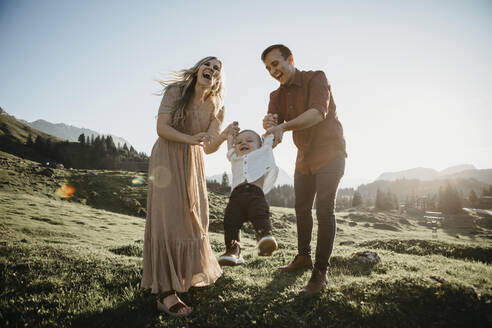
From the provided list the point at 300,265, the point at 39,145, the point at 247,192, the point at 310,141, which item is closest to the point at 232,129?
the point at 247,192

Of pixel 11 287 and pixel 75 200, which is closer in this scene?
pixel 11 287

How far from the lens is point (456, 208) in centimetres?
10019

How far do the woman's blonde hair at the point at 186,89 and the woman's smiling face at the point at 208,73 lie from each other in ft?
0.30

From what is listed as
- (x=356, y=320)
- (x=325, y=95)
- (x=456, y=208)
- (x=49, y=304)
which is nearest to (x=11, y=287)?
(x=49, y=304)

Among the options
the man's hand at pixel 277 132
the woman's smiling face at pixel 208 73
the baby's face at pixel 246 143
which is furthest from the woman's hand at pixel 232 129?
the woman's smiling face at pixel 208 73

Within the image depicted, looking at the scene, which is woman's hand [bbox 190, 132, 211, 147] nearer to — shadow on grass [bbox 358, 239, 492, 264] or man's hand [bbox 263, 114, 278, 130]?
man's hand [bbox 263, 114, 278, 130]

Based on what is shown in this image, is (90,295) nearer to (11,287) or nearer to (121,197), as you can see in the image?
(11,287)

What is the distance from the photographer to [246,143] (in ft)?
16.6

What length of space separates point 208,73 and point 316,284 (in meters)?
4.11

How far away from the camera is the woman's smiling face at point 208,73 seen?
438 centimetres

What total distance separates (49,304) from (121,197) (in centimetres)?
4682

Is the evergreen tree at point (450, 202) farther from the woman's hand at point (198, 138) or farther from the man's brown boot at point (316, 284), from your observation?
the woman's hand at point (198, 138)

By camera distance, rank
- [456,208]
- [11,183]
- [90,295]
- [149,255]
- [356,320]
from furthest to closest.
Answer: [456,208] < [11,183] < [90,295] < [149,255] < [356,320]

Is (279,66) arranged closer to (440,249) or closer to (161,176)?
(161,176)
